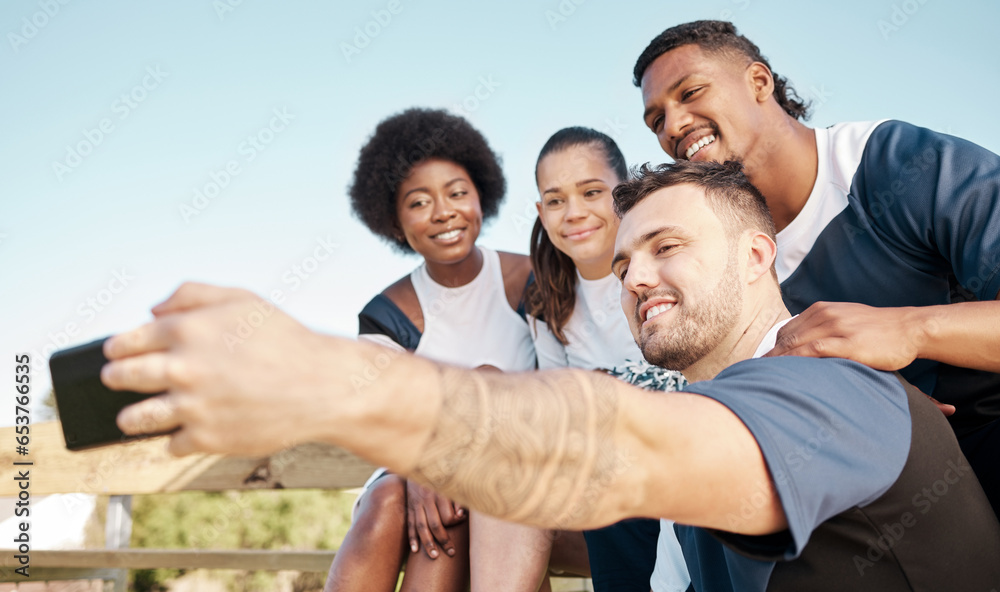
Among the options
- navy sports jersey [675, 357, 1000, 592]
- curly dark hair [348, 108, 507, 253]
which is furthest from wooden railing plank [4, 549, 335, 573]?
navy sports jersey [675, 357, 1000, 592]

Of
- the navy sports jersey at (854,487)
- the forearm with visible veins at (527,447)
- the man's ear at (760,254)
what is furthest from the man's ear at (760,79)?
the forearm with visible veins at (527,447)

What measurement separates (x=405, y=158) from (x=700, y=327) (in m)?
2.21

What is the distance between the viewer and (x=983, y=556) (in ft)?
3.59

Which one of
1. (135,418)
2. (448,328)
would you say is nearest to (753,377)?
(135,418)

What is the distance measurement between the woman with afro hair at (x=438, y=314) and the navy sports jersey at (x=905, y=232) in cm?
98

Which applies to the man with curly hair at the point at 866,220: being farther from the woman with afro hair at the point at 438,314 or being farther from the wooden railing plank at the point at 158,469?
the wooden railing plank at the point at 158,469

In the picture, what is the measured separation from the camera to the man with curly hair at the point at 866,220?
143 centimetres

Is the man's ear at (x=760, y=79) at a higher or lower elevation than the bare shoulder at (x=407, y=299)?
higher

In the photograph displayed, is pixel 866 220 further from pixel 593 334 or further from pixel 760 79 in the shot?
pixel 593 334

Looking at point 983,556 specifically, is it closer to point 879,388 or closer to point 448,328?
point 879,388

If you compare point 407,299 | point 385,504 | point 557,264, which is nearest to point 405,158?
point 407,299

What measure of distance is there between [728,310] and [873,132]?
0.87 metres

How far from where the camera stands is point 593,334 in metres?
2.52

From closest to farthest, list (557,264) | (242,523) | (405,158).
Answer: (557,264) < (405,158) < (242,523)
